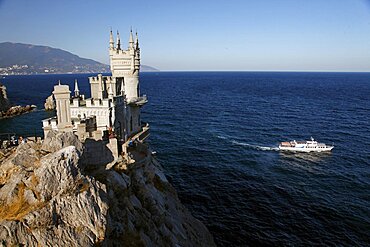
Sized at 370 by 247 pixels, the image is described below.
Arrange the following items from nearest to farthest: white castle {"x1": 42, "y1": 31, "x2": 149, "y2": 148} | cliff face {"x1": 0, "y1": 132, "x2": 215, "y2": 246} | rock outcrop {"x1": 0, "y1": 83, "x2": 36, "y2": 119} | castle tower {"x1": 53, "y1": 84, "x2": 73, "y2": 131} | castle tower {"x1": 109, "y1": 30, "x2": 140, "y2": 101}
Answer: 1. cliff face {"x1": 0, "y1": 132, "x2": 215, "y2": 246}
2. castle tower {"x1": 53, "y1": 84, "x2": 73, "y2": 131}
3. white castle {"x1": 42, "y1": 31, "x2": 149, "y2": 148}
4. castle tower {"x1": 109, "y1": 30, "x2": 140, "y2": 101}
5. rock outcrop {"x1": 0, "y1": 83, "x2": 36, "y2": 119}

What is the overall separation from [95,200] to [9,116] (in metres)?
89.6

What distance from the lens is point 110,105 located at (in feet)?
102

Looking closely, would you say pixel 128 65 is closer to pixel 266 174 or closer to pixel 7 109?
pixel 266 174

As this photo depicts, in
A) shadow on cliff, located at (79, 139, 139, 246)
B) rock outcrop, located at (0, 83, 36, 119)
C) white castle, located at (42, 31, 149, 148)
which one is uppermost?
white castle, located at (42, 31, 149, 148)

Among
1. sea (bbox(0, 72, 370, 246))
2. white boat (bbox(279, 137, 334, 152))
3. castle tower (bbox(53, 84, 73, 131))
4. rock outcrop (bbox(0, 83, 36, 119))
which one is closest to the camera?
castle tower (bbox(53, 84, 73, 131))

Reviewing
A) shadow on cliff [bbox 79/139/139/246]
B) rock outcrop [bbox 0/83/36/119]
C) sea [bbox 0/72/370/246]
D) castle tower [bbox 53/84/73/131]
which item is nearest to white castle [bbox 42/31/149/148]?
castle tower [bbox 53/84/73/131]

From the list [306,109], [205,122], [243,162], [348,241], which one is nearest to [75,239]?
[348,241]

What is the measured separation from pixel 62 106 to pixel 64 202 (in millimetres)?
11939

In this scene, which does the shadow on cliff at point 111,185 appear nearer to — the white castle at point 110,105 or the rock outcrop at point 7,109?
the white castle at point 110,105

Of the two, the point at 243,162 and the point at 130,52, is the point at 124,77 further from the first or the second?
the point at 243,162

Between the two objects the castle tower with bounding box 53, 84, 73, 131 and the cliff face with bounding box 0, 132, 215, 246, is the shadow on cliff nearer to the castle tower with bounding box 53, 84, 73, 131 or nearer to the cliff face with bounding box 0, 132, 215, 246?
the cliff face with bounding box 0, 132, 215, 246

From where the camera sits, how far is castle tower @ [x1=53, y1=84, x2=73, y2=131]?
2448cm

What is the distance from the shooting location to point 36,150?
18.7 m

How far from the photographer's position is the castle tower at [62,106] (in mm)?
24484
